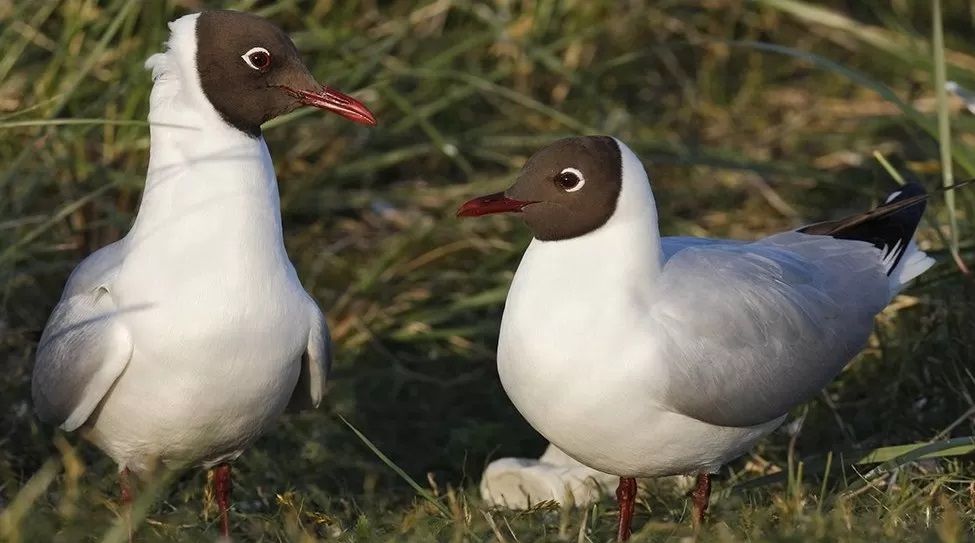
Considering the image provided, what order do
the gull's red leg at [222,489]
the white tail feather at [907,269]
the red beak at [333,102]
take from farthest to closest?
the white tail feather at [907,269] < the gull's red leg at [222,489] < the red beak at [333,102]

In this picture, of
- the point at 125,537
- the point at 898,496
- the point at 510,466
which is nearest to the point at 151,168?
the point at 125,537

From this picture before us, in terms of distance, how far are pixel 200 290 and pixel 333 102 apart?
24.2 inches

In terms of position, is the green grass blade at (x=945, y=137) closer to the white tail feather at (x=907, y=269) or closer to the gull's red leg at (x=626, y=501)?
the white tail feather at (x=907, y=269)

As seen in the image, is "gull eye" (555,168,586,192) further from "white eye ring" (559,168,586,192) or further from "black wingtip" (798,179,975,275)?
"black wingtip" (798,179,975,275)

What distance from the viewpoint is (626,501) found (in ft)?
12.8

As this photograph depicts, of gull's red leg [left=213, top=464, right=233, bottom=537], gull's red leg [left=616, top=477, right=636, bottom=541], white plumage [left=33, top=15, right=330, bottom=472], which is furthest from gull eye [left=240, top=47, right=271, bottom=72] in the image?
gull's red leg [left=616, top=477, right=636, bottom=541]

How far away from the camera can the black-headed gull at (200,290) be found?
3562 mm

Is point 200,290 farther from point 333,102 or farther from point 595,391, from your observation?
point 595,391

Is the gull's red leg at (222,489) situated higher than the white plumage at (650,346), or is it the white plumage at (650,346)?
the white plumage at (650,346)

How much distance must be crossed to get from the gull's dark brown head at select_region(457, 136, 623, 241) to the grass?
0.68 metres

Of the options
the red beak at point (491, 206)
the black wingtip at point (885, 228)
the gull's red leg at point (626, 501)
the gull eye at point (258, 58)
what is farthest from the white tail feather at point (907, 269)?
the gull eye at point (258, 58)

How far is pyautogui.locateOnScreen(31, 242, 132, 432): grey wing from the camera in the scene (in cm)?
→ 362

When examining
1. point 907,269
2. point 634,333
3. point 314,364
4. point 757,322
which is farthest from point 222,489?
point 907,269

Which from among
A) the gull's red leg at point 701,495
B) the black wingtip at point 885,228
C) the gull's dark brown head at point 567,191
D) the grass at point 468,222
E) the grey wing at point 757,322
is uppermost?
the gull's dark brown head at point 567,191
